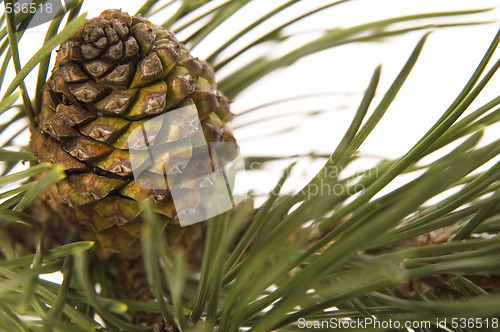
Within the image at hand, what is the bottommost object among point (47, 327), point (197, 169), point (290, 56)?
point (47, 327)

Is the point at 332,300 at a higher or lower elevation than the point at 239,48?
lower

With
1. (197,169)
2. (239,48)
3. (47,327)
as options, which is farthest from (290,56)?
(47,327)

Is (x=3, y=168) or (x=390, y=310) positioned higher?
(x=3, y=168)

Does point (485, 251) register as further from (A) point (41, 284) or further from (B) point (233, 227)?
(A) point (41, 284)

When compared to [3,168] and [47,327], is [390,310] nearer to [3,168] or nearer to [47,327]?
[47,327]

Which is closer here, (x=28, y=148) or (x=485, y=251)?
(x=485, y=251)

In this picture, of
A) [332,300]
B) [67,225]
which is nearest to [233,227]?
[332,300]
